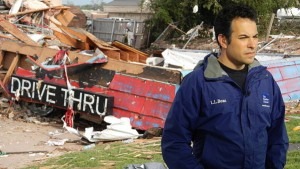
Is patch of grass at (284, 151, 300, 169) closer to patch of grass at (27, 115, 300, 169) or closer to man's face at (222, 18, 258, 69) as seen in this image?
patch of grass at (27, 115, 300, 169)

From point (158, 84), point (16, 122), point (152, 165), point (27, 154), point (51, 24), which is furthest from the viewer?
point (51, 24)

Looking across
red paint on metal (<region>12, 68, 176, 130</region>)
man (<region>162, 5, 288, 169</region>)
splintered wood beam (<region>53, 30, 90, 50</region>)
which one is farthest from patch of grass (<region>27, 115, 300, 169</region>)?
splintered wood beam (<region>53, 30, 90, 50</region>)

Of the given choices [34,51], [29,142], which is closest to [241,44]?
[29,142]

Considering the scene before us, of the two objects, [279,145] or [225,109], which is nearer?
[225,109]

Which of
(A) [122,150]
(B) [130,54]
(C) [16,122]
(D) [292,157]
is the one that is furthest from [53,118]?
(D) [292,157]

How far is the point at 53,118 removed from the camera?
1262 centimetres

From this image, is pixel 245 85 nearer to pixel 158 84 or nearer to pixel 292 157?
pixel 292 157

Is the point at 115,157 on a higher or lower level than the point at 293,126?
lower

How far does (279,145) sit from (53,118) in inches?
398

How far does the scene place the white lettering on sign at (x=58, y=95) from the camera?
11.2 m

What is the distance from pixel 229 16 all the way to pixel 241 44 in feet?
0.57

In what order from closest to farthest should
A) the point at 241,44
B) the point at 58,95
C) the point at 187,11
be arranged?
1. the point at 241,44
2. the point at 58,95
3. the point at 187,11

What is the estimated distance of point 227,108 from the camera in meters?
2.74

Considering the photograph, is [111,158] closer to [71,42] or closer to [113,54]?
[113,54]
